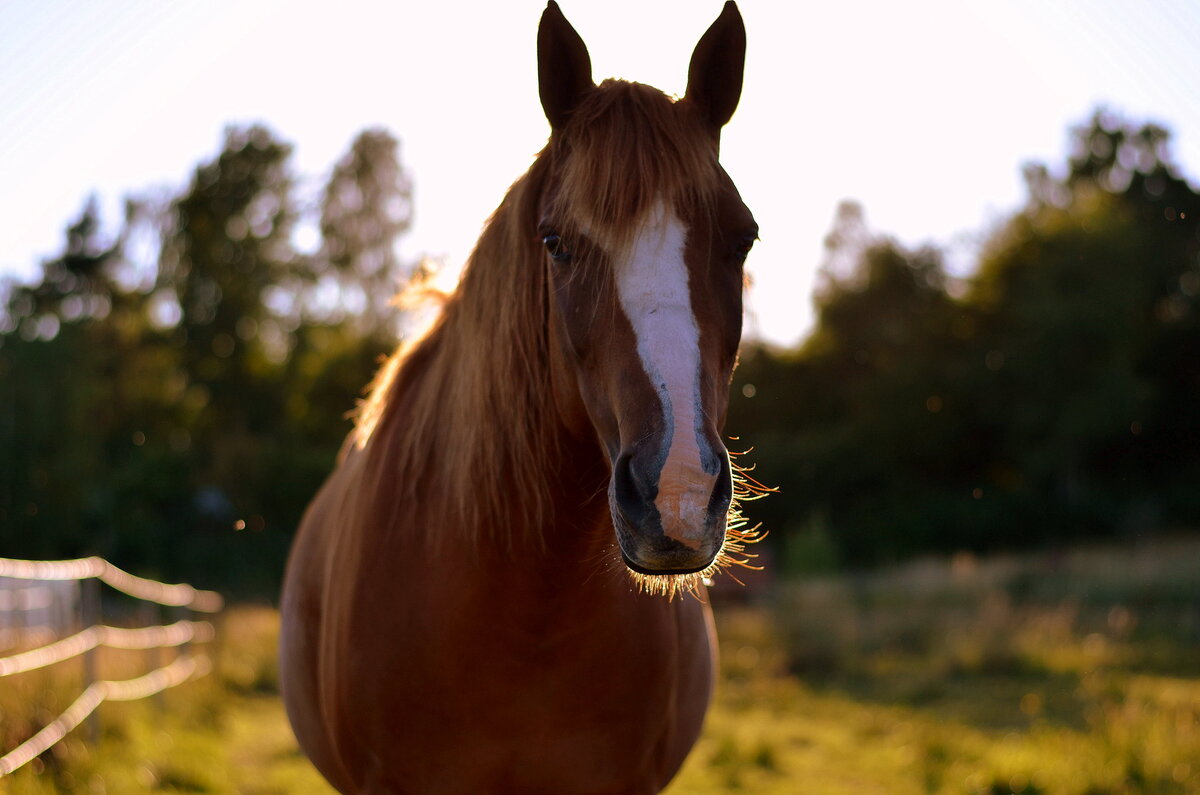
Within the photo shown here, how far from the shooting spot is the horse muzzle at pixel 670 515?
148 cm

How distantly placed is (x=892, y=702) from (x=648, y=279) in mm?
8405

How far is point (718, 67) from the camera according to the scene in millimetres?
2078

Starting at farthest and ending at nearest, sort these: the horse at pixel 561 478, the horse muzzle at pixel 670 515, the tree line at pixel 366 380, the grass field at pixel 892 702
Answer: the tree line at pixel 366 380
the grass field at pixel 892 702
the horse at pixel 561 478
the horse muzzle at pixel 670 515

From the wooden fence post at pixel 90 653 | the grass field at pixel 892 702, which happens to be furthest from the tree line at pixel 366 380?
the wooden fence post at pixel 90 653

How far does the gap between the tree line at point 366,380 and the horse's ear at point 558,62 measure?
1836 cm

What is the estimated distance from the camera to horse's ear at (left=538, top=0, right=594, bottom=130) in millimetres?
1996

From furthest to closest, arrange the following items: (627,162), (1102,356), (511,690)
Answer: (1102,356) → (511,690) → (627,162)

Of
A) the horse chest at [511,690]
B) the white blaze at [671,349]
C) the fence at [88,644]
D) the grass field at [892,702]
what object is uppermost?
the white blaze at [671,349]

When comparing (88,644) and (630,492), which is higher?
(630,492)

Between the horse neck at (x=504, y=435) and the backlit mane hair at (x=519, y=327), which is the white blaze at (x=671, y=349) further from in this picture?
the horse neck at (x=504, y=435)

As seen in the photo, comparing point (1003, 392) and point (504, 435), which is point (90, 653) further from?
point (1003, 392)

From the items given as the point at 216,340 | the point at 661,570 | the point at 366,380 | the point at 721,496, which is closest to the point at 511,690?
the point at 661,570

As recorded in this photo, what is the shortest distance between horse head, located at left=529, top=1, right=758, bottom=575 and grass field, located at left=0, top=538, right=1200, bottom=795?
157 inches

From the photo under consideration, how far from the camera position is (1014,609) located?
1294 centimetres
